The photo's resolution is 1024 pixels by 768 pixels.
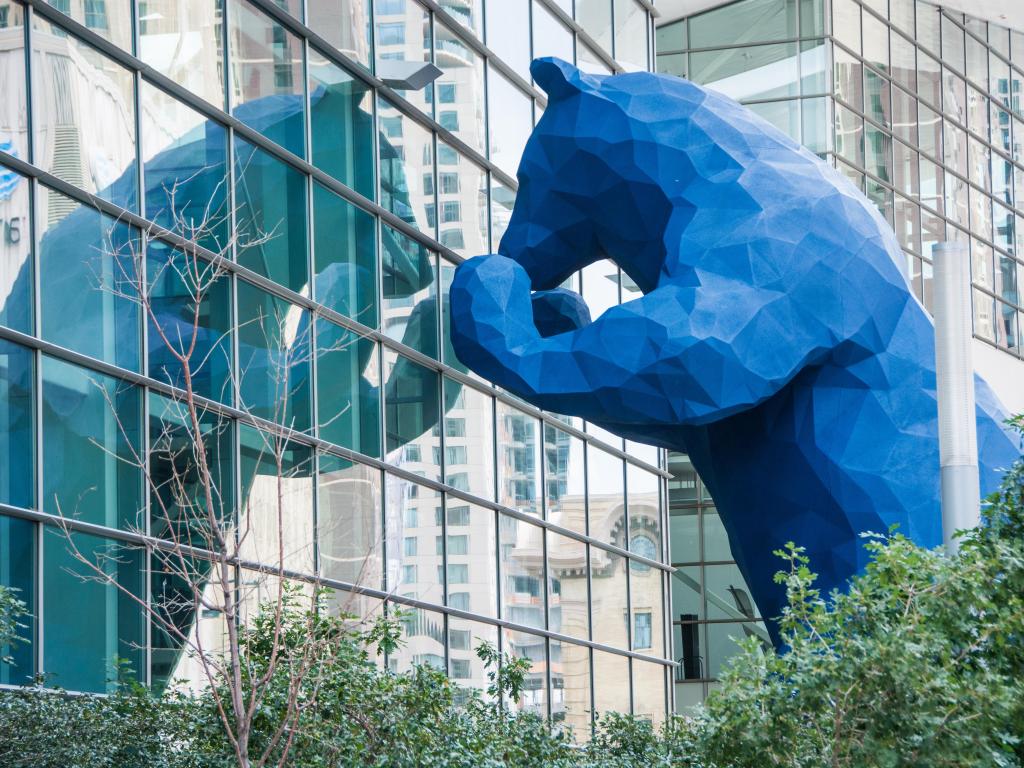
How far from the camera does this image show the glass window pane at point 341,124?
1523 cm

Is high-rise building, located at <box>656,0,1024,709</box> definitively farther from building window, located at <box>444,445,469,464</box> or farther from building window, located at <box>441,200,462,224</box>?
building window, located at <box>444,445,469,464</box>

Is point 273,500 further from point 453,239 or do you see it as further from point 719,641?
point 719,641

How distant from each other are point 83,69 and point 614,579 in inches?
389

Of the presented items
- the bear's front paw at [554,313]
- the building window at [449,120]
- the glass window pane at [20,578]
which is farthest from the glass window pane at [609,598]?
the glass window pane at [20,578]

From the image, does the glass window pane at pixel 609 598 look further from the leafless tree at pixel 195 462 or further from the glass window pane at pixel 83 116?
the glass window pane at pixel 83 116

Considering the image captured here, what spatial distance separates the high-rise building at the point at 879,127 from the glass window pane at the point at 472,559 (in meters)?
16.4

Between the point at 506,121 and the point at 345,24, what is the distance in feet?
11.2

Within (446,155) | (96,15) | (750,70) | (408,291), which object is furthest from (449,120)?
(750,70)

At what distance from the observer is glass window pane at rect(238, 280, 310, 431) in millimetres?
13734

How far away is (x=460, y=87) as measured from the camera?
17.8 meters

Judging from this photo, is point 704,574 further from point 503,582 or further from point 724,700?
point 724,700

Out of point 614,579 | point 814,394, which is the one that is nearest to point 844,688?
point 814,394

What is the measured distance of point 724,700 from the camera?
6.93 meters

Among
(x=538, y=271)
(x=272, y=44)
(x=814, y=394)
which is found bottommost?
(x=814, y=394)
